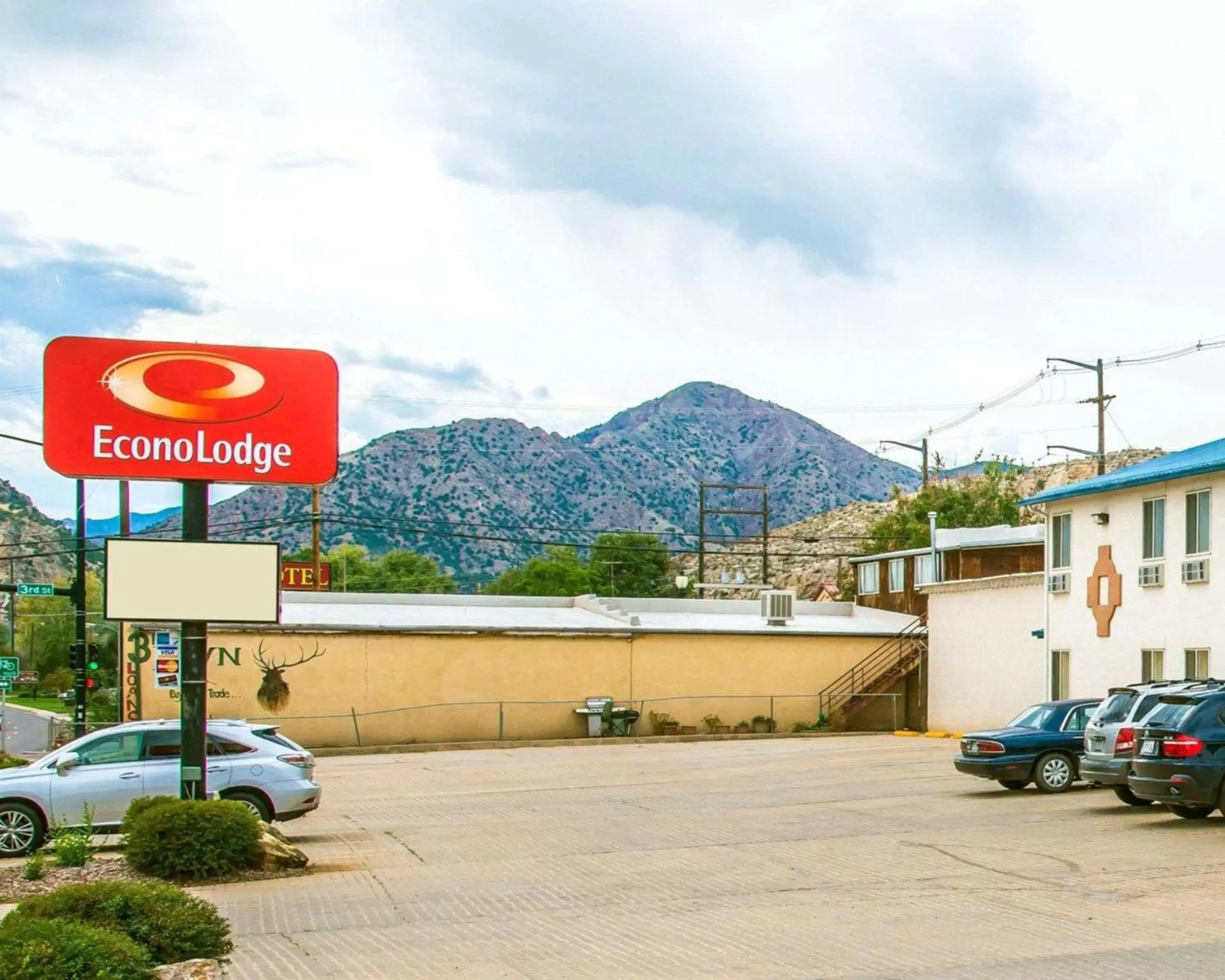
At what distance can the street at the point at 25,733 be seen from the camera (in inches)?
1932

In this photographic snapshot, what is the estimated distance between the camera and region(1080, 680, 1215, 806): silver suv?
1997cm

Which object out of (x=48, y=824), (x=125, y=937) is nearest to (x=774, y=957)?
(x=125, y=937)

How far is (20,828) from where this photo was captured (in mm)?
18516

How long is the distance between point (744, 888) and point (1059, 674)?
23335 mm

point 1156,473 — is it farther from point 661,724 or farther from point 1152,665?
point 661,724

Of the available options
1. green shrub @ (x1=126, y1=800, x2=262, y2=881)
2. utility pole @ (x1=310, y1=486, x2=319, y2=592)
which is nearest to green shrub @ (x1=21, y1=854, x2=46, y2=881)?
green shrub @ (x1=126, y1=800, x2=262, y2=881)

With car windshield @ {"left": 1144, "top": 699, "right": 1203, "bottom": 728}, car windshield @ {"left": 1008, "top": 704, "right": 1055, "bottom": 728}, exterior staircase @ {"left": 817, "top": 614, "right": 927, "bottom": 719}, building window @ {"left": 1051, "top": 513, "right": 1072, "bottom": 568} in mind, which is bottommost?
exterior staircase @ {"left": 817, "top": 614, "right": 927, "bottom": 719}

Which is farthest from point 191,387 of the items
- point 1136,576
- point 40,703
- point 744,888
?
point 40,703

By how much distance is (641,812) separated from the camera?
886 inches

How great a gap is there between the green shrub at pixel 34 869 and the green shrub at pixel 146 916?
14.6 feet

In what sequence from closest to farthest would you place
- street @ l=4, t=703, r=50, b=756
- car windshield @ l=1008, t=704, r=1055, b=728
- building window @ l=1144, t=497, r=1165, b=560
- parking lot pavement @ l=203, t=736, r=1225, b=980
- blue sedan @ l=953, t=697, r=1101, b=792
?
parking lot pavement @ l=203, t=736, r=1225, b=980 → blue sedan @ l=953, t=697, r=1101, b=792 → car windshield @ l=1008, t=704, r=1055, b=728 → building window @ l=1144, t=497, r=1165, b=560 → street @ l=4, t=703, r=50, b=756

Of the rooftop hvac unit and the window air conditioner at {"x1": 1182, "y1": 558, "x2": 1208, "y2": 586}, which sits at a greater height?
the window air conditioner at {"x1": 1182, "y1": 558, "x2": 1208, "y2": 586}

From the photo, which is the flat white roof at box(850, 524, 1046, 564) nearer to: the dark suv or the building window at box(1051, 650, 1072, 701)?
the building window at box(1051, 650, 1072, 701)

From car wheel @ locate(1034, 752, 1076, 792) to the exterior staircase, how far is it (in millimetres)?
23549
